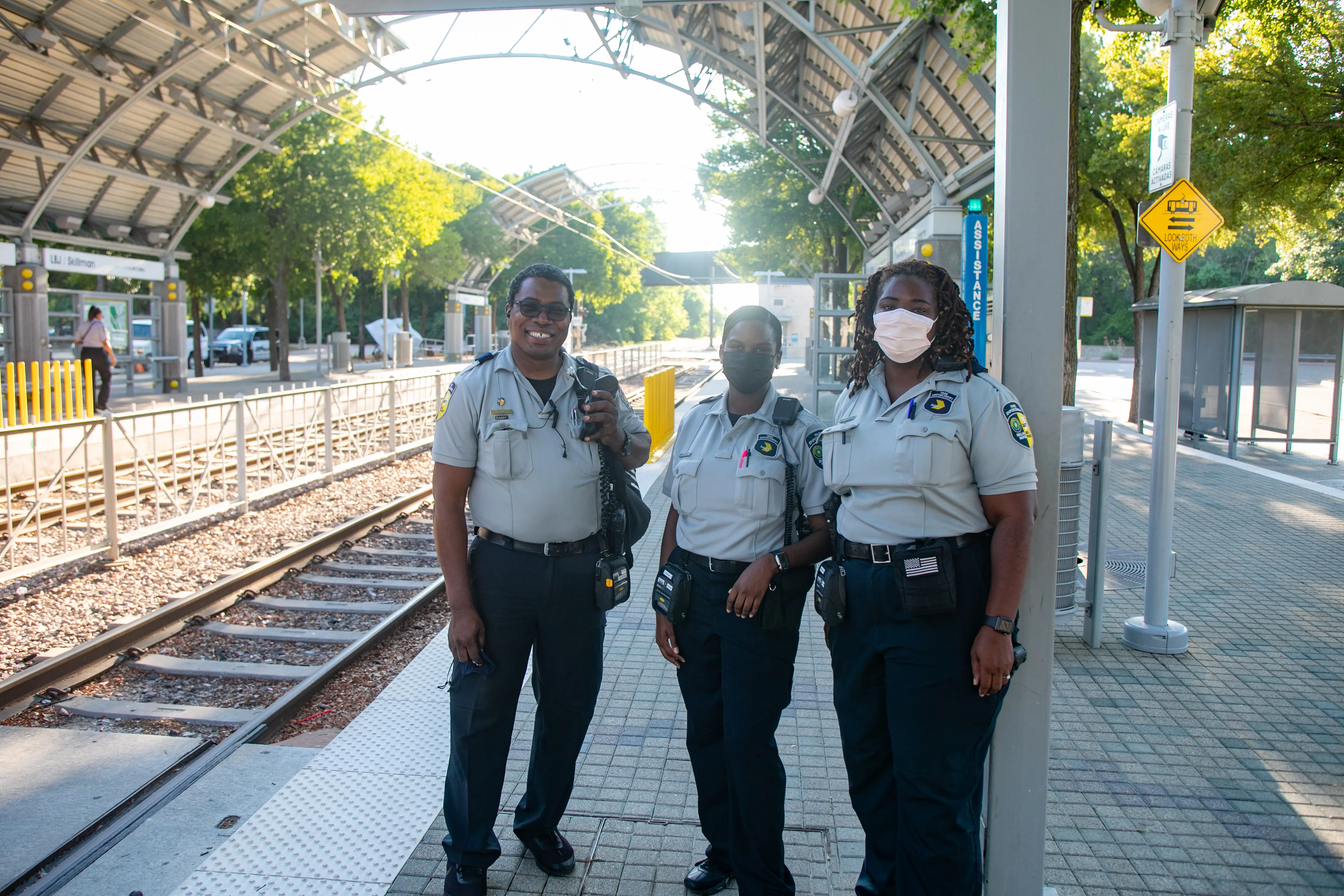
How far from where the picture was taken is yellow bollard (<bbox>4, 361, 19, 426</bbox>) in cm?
1281

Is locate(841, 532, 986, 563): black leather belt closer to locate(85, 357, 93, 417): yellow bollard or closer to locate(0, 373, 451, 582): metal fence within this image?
locate(0, 373, 451, 582): metal fence

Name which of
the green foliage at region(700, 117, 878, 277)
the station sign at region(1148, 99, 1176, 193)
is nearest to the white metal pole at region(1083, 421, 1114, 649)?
the station sign at region(1148, 99, 1176, 193)

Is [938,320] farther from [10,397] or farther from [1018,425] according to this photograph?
[10,397]

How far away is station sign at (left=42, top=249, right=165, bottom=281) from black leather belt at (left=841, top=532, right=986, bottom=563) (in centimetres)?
2208

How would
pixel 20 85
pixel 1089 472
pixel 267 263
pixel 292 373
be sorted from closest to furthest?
pixel 1089 472, pixel 20 85, pixel 267 263, pixel 292 373

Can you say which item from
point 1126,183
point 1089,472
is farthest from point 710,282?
→ point 1089,472

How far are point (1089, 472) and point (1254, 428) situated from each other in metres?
11.4

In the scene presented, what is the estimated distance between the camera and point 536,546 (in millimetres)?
Answer: 3322

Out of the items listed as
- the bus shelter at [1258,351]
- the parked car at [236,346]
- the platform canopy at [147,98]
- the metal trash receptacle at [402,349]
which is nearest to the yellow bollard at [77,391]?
the platform canopy at [147,98]

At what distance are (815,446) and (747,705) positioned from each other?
849 millimetres

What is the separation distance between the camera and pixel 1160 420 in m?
6.10

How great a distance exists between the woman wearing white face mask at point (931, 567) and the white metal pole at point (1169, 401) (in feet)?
12.4

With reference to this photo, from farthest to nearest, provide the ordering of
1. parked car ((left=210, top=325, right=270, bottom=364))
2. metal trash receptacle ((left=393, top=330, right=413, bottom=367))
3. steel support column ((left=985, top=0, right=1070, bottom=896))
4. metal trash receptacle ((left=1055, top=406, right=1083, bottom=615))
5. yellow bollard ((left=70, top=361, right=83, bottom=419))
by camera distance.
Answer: parked car ((left=210, top=325, right=270, bottom=364)) → metal trash receptacle ((left=393, top=330, right=413, bottom=367)) → yellow bollard ((left=70, top=361, right=83, bottom=419)) → metal trash receptacle ((left=1055, top=406, right=1083, bottom=615)) → steel support column ((left=985, top=0, right=1070, bottom=896))

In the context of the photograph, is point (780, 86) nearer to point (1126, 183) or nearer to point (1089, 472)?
point (1126, 183)
